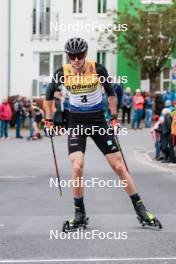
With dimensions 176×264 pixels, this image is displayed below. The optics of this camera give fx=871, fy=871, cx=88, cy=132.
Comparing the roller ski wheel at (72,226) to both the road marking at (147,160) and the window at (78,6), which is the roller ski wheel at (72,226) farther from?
the window at (78,6)

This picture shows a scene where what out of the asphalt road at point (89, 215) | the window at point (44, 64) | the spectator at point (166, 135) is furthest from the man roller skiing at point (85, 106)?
the window at point (44, 64)

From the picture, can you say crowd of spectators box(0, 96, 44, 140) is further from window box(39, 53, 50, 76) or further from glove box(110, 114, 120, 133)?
glove box(110, 114, 120, 133)

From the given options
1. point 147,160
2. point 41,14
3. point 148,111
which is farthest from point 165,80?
point 147,160

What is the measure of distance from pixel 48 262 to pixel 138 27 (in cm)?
3510

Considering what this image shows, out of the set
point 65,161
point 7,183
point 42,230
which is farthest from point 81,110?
point 65,161

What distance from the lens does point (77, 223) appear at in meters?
9.45

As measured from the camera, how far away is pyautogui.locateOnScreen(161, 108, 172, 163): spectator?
74.4 ft

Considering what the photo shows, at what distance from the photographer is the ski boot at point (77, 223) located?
9367mm

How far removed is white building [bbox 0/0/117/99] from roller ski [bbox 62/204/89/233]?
32826 millimetres

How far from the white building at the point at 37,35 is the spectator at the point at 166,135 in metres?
19.6

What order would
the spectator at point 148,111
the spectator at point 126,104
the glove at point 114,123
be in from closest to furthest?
the glove at point 114,123 < the spectator at point 148,111 < the spectator at point 126,104

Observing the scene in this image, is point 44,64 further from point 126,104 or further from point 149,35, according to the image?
point 126,104

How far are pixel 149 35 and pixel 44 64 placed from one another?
6142mm

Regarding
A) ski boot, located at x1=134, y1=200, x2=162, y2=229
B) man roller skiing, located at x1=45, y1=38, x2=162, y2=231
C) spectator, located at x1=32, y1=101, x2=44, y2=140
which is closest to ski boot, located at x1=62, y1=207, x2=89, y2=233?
man roller skiing, located at x1=45, y1=38, x2=162, y2=231
